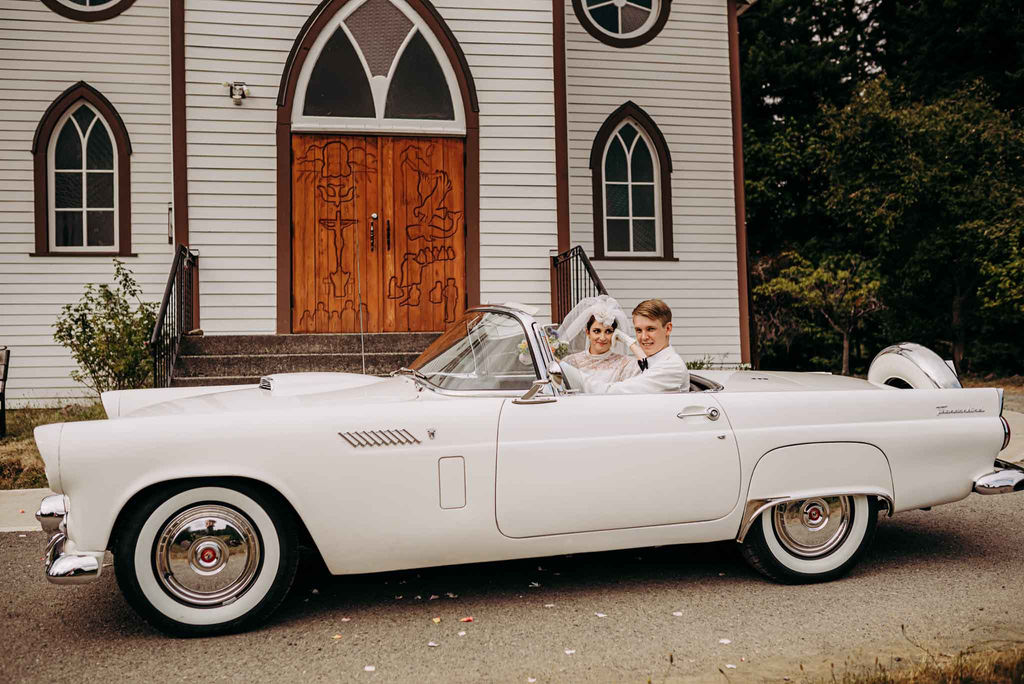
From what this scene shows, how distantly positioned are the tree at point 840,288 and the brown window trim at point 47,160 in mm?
14125

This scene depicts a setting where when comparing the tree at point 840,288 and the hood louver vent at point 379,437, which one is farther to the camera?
the tree at point 840,288

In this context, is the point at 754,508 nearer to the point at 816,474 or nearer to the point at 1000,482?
the point at 816,474

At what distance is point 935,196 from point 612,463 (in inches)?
649

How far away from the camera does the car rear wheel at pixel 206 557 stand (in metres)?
3.35

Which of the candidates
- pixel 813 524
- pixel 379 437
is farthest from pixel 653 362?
pixel 379 437

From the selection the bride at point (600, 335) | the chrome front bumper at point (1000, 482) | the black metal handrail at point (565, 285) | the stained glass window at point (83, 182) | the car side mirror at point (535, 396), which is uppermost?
the stained glass window at point (83, 182)

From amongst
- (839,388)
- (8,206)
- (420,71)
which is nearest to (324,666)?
(839,388)

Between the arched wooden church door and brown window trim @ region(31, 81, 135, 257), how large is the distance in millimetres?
2708

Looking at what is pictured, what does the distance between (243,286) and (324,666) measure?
7.01 metres

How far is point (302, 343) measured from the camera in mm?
8930

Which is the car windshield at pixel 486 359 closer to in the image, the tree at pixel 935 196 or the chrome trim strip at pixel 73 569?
the chrome trim strip at pixel 73 569

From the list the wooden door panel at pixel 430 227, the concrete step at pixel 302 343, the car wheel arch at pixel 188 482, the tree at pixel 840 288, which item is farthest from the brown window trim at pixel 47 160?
the tree at pixel 840 288

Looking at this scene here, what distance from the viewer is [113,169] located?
10938 mm

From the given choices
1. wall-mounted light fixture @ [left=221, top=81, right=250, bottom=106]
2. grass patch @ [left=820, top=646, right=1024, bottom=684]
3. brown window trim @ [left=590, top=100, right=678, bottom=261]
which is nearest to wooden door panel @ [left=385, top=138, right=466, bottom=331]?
wall-mounted light fixture @ [left=221, top=81, right=250, bottom=106]
